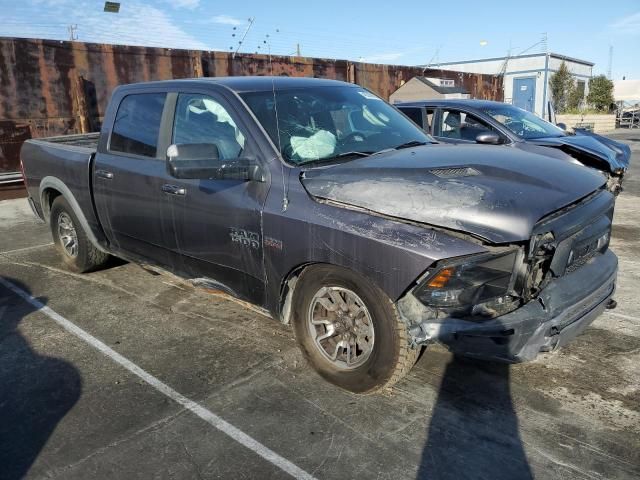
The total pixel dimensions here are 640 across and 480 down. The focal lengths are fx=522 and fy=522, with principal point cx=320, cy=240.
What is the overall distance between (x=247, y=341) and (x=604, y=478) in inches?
95.9

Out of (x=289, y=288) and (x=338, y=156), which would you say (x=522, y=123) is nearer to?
(x=338, y=156)

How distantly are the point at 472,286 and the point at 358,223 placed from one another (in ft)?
2.18

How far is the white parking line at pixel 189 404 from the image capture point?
2590 mm

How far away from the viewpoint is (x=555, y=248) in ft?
8.80

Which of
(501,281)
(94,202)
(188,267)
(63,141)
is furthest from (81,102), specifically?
(501,281)

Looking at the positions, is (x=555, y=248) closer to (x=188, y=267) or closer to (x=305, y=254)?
(x=305, y=254)

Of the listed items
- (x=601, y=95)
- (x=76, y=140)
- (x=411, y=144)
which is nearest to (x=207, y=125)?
(x=411, y=144)

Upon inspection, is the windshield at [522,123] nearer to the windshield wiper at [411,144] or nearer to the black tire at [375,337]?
the windshield wiper at [411,144]

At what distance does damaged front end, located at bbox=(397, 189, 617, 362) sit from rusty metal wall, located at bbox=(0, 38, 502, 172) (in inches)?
437

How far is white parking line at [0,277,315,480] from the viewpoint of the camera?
259cm

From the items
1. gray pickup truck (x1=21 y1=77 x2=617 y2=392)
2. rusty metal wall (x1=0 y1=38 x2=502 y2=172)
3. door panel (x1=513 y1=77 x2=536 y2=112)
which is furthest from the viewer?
door panel (x1=513 y1=77 x2=536 y2=112)

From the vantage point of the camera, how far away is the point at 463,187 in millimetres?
2688

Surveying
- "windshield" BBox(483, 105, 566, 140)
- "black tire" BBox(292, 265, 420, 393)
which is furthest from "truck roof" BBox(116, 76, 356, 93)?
"windshield" BBox(483, 105, 566, 140)

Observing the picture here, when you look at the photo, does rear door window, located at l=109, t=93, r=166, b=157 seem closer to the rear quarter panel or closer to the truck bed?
the rear quarter panel
